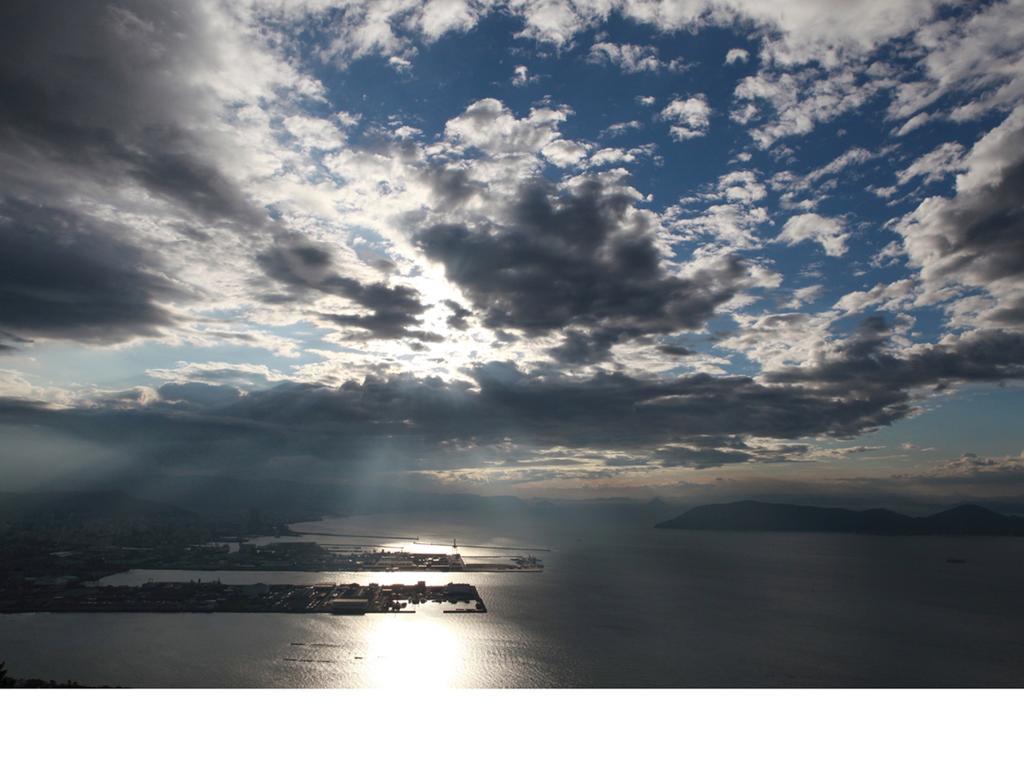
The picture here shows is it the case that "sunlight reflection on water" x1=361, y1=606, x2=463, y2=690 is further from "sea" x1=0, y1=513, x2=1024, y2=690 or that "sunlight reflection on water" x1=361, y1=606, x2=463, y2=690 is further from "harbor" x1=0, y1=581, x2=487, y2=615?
"harbor" x1=0, y1=581, x2=487, y2=615

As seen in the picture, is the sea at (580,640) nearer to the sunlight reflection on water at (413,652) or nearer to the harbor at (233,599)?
the sunlight reflection on water at (413,652)

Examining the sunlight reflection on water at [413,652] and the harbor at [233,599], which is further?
the harbor at [233,599]

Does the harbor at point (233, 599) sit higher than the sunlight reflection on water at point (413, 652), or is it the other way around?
the harbor at point (233, 599)

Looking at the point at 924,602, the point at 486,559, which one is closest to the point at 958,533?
the point at 924,602

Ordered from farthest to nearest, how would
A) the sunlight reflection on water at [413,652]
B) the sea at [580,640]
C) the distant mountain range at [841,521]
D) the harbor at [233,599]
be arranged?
the distant mountain range at [841,521], the harbor at [233,599], the sunlight reflection on water at [413,652], the sea at [580,640]

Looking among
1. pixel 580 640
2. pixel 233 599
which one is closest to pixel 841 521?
pixel 580 640

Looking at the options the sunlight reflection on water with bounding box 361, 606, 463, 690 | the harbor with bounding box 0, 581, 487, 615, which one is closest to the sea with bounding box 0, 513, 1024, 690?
the sunlight reflection on water with bounding box 361, 606, 463, 690

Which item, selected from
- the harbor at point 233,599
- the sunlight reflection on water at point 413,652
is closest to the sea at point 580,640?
the sunlight reflection on water at point 413,652
